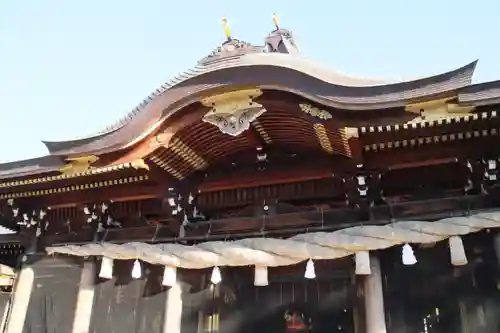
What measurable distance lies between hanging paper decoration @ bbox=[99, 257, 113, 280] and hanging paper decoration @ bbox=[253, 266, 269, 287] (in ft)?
8.23

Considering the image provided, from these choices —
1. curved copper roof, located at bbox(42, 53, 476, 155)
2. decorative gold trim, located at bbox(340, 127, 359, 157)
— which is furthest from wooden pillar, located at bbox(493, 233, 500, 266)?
decorative gold trim, located at bbox(340, 127, 359, 157)

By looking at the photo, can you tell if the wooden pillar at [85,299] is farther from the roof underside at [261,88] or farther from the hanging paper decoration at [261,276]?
the hanging paper decoration at [261,276]

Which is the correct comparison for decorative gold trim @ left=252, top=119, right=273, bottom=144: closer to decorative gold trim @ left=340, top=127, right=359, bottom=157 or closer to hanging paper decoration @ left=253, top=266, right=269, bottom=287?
decorative gold trim @ left=340, top=127, right=359, bottom=157

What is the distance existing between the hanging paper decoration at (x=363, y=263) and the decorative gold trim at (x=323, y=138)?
5.01 ft

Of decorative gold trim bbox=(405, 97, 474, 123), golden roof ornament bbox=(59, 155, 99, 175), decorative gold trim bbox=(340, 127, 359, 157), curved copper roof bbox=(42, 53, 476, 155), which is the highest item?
curved copper roof bbox=(42, 53, 476, 155)

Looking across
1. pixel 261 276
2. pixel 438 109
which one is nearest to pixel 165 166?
pixel 261 276

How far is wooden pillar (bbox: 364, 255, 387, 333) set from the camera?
554 cm

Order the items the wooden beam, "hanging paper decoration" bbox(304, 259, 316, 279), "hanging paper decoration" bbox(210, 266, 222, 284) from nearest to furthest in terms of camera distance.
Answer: "hanging paper decoration" bbox(304, 259, 316, 279) < "hanging paper decoration" bbox(210, 266, 222, 284) < the wooden beam

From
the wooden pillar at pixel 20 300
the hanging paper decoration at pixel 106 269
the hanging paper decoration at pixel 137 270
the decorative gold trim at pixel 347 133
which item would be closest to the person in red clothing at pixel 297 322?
the hanging paper decoration at pixel 137 270

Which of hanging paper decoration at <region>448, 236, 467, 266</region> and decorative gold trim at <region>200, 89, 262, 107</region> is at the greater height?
decorative gold trim at <region>200, 89, 262, 107</region>

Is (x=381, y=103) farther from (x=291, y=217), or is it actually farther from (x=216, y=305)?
(x=216, y=305)

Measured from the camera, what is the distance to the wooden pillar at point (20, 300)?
739 cm

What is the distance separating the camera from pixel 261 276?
235 inches

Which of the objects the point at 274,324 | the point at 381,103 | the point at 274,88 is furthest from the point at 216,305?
the point at 381,103
